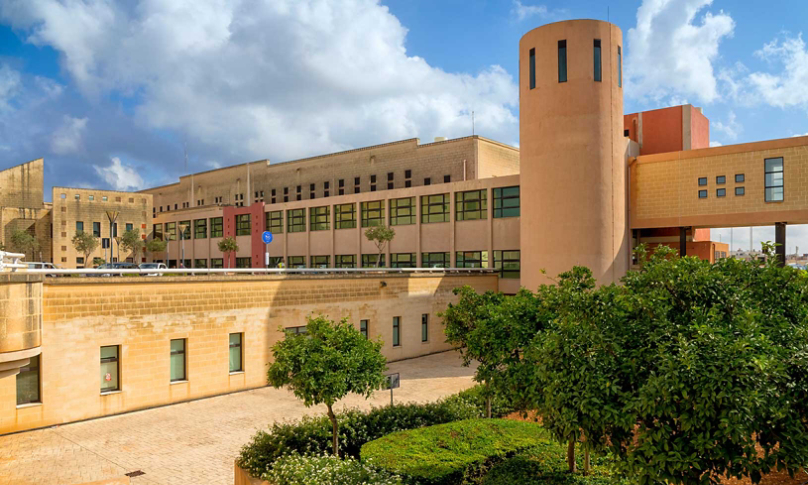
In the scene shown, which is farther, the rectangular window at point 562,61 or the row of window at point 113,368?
the rectangular window at point 562,61

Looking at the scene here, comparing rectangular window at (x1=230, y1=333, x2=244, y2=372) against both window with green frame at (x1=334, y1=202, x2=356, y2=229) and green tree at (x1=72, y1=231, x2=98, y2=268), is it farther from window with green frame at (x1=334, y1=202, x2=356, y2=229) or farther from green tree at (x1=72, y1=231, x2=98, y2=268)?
green tree at (x1=72, y1=231, x2=98, y2=268)

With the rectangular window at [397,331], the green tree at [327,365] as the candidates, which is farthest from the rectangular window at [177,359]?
the rectangular window at [397,331]

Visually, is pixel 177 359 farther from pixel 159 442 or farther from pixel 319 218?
pixel 319 218

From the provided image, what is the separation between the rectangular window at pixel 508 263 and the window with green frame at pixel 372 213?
11.2 m

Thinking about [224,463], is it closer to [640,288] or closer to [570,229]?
[640,288]

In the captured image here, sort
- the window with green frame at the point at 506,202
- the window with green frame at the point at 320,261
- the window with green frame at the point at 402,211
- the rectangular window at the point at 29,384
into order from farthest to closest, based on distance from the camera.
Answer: the window with green frame at the point at 320,261 < the window with green frame at the point at 402,211 < the window with green frame at the point at 506,202 < the rectangular window at the point at 29,384

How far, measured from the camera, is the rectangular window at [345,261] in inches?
1921

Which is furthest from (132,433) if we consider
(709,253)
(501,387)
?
(709,253)

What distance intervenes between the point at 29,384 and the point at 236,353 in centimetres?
781

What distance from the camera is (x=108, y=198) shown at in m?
68.0

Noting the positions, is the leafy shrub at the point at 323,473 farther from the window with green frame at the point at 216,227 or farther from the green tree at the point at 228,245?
the window with green frame at the point at 216,227

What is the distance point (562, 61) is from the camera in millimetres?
33125

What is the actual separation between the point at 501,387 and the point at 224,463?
8346 millimetres

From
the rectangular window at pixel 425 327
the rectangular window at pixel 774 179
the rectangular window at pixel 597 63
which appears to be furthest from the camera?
the rectangular window at pixel 425 327
